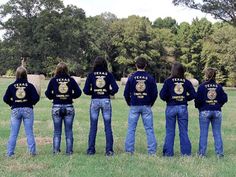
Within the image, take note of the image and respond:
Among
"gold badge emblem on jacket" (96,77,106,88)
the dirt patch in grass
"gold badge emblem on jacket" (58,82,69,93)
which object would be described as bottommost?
the dirt patch in grass

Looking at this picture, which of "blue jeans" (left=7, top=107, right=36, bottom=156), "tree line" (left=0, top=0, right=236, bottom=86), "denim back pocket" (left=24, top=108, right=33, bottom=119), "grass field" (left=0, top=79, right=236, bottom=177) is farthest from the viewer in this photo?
"tree line" (left=0, top=0, right=236, bottom=86)

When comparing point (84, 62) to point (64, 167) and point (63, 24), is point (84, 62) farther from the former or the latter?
point (64, 167)

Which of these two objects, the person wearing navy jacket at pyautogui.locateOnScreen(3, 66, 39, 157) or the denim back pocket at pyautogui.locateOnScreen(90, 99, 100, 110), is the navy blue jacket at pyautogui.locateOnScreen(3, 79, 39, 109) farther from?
the denim back pocket at pyautogui.locateOnScreen(90, 99, 100, 110)

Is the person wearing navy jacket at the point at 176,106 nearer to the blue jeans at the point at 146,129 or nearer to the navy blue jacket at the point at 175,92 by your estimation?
the navy blue jacket at the point at 175,92

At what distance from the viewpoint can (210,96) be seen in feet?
35.1

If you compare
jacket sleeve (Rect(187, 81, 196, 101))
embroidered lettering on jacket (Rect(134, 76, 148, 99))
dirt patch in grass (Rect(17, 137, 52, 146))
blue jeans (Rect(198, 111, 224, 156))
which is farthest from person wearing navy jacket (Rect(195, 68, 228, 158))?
dirt patch in grass (Rect(17, 137, 52, 146))

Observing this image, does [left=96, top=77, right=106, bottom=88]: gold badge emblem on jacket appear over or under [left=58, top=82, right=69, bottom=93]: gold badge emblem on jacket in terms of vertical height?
over

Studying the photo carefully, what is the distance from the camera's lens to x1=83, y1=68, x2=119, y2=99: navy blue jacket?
1064 cm

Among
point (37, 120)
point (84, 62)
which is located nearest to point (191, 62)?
point (84, 62)

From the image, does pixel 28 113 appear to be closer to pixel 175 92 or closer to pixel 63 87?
pixel 63 87

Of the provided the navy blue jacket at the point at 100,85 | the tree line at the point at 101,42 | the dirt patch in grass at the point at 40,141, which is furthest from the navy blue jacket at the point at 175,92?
the tree line at the point at 101,42

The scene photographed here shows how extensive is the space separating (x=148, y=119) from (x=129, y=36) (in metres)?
74.7

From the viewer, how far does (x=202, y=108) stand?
1077 centimetres

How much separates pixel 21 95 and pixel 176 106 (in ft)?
11.4
